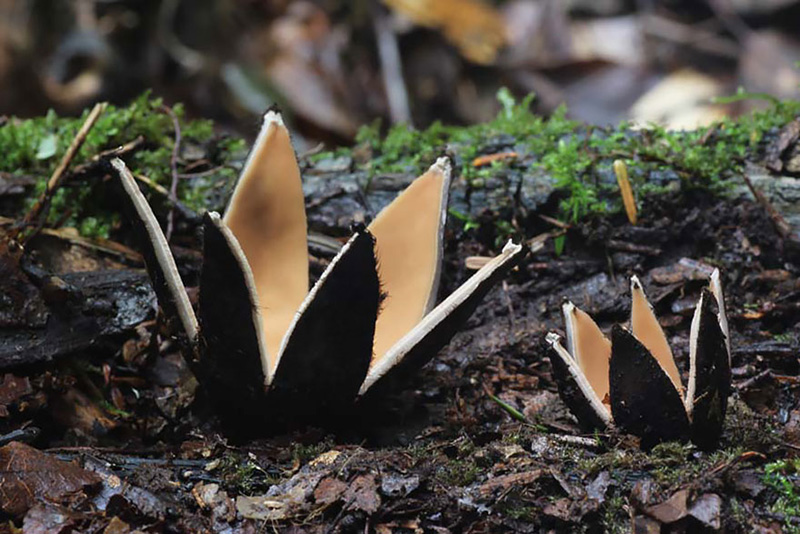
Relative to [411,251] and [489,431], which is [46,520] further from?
[411,251]

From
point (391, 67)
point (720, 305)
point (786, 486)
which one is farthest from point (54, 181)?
point (391, 67)

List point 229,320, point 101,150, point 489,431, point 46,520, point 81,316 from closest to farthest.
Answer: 1. point 46,520
2. point 229,320
3. point 489,431
4. point 81,316
5. point 101,150

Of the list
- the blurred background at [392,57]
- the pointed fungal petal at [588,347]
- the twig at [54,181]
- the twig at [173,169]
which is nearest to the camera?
the pointed fungal petal at [588,347]

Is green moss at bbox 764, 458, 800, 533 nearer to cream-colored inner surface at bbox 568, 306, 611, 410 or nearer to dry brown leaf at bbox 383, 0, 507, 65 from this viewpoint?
cream-colored inner surface at bbox 568, 306, 611, 410

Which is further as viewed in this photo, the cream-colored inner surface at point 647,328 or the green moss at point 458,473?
the cream-colored inner surface at point 647,328

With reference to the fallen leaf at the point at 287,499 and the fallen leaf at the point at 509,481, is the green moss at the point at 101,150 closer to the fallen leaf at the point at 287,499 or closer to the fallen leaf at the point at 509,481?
the fallen leaf at the point at 287,499

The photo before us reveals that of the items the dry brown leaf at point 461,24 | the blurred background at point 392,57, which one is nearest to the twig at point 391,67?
the blurred background at point 392,57

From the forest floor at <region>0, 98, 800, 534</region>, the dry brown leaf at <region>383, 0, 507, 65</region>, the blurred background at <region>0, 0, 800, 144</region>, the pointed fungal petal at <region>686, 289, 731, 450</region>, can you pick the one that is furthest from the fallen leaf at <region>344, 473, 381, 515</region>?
the dry brown leaf at <region>383, 0, 507, 65</region>
